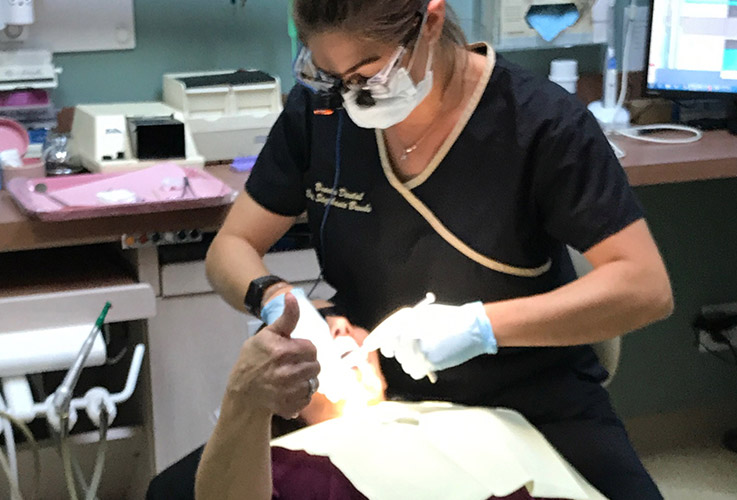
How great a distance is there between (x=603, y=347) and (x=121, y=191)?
35.6 inches

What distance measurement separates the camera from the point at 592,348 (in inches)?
60.3

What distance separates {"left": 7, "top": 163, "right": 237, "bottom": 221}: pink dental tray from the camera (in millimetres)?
1575

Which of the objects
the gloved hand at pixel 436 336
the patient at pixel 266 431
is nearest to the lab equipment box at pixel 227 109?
the gloved hand at pixel 436 336

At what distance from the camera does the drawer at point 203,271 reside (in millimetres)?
1703

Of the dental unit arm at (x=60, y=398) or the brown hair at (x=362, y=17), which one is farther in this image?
the dental unit arm at (x=60, y=398)

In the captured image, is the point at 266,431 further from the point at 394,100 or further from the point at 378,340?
the point at 394,100

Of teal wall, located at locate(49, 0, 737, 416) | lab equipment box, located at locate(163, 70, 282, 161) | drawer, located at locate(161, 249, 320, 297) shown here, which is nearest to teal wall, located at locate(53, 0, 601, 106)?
teal wall, located at locate(49, 0, 737, 416)

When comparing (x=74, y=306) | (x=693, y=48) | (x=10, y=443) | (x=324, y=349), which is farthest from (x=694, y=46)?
(x=10, y=443)

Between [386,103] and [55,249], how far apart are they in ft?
2.97

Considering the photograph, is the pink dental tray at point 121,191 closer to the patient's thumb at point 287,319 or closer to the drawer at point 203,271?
the drawer at point 203,271

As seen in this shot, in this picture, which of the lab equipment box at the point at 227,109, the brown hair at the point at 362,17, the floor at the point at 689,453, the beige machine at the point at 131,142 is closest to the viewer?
the brown hair at the point at 362,17

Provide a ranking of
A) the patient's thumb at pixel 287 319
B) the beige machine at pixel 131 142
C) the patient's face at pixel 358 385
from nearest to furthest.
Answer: the patient's thumb at pixel 287 319 < the patient's face at pixel 358 385 < the beige machine at pixel 131 142

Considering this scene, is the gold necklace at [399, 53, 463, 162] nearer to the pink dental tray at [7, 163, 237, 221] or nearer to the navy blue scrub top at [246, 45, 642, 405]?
the navy blue scrub top at [246, 45, 642, 405]

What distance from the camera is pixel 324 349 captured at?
1372 mm
